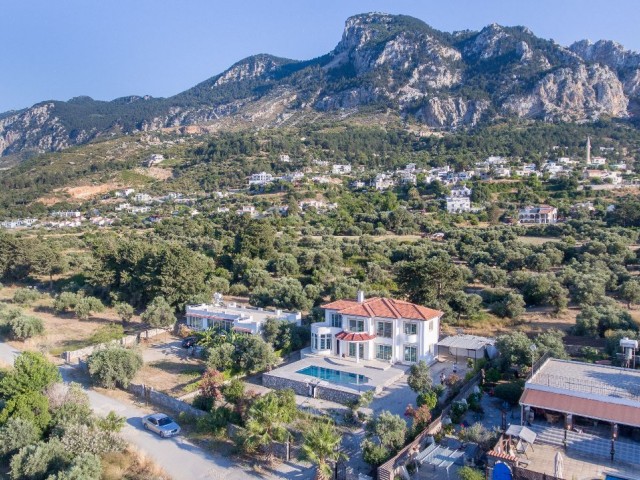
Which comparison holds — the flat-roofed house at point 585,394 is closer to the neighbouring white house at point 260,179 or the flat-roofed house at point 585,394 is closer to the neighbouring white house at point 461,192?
the neighbouring white house at point 461,192

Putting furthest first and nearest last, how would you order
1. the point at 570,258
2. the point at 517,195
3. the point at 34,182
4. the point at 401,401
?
1. the point at 34,182
2. the point at 517,195
3. the point at 570,258
4. the point at 401,401

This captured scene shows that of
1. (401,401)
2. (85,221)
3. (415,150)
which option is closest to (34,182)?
(85,221)

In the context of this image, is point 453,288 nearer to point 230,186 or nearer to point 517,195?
point 517,195

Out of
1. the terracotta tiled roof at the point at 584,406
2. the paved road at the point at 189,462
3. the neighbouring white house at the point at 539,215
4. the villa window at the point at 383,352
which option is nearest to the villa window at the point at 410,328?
the villa window at the point at 383,352

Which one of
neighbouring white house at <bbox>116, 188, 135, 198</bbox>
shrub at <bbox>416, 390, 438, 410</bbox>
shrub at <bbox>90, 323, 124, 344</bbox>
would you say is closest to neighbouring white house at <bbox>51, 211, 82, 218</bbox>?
neighbouring white house at <bbox>116, 188, 135, 198</bbox>

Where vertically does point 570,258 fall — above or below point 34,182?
below

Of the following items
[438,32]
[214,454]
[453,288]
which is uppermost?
[438,32]
